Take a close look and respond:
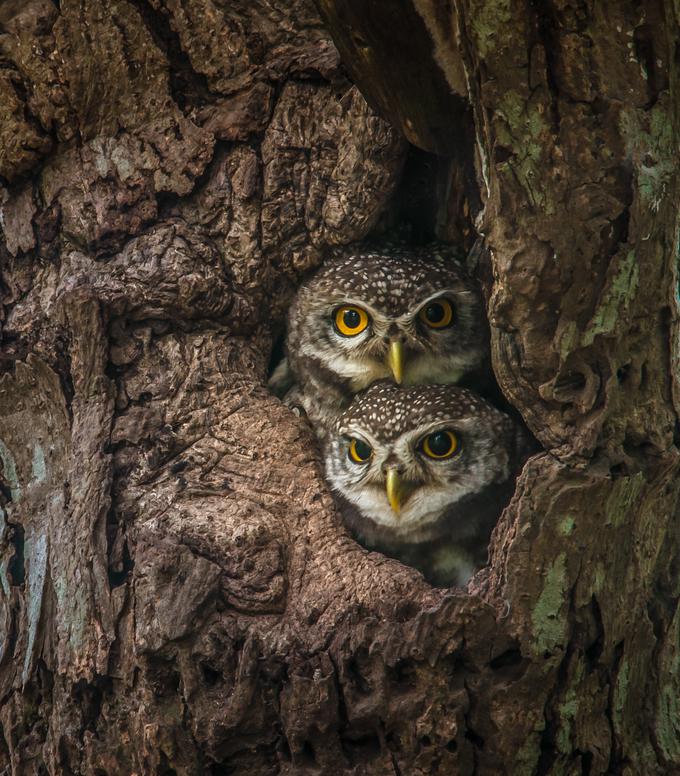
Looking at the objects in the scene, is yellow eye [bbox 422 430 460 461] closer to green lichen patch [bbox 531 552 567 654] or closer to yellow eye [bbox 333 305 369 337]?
yellow eye [bbox 333 305 369 337]

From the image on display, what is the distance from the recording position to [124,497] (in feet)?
8.46

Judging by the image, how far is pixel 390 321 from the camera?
300 centimetres

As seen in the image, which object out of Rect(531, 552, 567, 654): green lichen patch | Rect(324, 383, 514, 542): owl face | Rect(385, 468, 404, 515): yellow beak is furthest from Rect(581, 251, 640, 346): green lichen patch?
Rect(385, 468, 404, 515): yellow beak

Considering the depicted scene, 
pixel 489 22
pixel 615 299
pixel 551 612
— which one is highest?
pixel 489 22

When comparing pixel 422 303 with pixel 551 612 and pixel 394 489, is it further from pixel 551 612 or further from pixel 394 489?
pixel 551 612

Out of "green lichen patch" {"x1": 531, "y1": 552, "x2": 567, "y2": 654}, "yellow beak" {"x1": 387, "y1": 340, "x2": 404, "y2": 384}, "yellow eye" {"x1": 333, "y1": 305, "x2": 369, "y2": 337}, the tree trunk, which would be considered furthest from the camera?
"yellow eye" {"x1": 333, "y1": 305, "x2": 369, "y2": 337}

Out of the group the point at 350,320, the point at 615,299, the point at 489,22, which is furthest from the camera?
the point at 350,320

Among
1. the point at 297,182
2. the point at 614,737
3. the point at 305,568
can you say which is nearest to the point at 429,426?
the point at 305,568

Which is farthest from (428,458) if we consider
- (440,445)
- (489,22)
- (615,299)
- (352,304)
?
(489,22)

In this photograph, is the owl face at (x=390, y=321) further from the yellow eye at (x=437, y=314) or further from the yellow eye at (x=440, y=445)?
the yellow eye at (x=440, y=445)

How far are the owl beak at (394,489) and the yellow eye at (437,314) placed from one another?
0.51 metres

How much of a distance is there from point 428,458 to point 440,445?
0.06m

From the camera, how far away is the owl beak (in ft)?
9.40

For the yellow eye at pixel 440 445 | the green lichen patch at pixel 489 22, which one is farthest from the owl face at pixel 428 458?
Result: the green lichen patch at pixel 489 22
